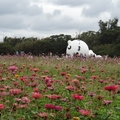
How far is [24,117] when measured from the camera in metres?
2.63

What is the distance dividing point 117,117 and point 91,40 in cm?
3902

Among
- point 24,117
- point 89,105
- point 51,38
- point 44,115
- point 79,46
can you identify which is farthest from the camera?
point 51,38

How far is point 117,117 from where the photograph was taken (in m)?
2.78

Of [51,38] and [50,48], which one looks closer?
[50,48]

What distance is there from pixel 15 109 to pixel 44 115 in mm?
475

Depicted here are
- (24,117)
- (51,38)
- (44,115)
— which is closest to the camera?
(44,115)

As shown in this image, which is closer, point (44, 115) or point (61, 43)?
point (44, 115)

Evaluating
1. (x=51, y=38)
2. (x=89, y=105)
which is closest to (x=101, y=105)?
(x=89, y=105)

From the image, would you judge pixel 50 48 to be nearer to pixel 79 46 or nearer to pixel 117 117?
pixel 79 46

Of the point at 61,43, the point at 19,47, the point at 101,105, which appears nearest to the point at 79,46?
the point at 101,105

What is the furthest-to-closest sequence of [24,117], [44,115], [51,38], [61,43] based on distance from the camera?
1. [51,38]
2. [61,43]
3. [24,117]
4. [44,115]

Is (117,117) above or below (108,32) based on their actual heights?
below

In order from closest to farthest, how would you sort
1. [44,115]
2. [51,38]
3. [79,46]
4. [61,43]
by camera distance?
[44,115] < [79,46] < [61,43] < [51,38]

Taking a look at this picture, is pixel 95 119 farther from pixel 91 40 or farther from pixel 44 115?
pixel 91 40
